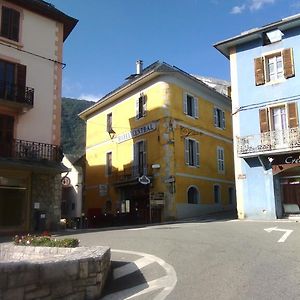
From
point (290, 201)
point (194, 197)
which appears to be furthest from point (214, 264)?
point (194, 197)

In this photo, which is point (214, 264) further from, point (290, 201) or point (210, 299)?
point (290, 201)

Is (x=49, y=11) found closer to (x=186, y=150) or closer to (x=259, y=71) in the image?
(x=259, y=71)

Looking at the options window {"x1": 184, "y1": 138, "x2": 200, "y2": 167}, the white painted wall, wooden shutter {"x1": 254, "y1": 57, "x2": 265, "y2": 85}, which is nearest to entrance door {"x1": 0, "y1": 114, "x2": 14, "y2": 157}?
the white painted wall

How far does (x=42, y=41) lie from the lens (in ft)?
72.6

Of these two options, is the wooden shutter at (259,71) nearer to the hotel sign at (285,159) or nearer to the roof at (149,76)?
the hotel sign at (285,159)

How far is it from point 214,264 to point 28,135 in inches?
546

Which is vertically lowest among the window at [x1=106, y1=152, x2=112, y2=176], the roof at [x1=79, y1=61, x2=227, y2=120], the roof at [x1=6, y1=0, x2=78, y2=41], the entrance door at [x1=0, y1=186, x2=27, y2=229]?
the entrance door at [x1=0, y1=186, x2=27, y2=229]

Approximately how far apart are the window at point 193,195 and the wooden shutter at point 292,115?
8570 millimetres

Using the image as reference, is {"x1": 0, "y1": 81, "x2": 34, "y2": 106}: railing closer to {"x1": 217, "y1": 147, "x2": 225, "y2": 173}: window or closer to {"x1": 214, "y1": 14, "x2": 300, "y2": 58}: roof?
{"x1": 214, "y1": 14, "x2": 300, "y2": 58}: roof

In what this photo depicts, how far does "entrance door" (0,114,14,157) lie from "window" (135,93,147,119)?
10629mm

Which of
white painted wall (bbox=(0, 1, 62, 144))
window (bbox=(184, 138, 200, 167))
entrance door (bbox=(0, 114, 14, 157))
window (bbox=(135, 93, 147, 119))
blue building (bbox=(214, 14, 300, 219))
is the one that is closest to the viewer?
entrance door (bbox=(0, 114, 14, 157))

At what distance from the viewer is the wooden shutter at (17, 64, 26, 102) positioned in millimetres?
20194

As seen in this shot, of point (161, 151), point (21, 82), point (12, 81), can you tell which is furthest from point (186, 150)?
point (12, 81)

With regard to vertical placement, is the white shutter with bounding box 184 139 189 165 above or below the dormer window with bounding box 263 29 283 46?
below
